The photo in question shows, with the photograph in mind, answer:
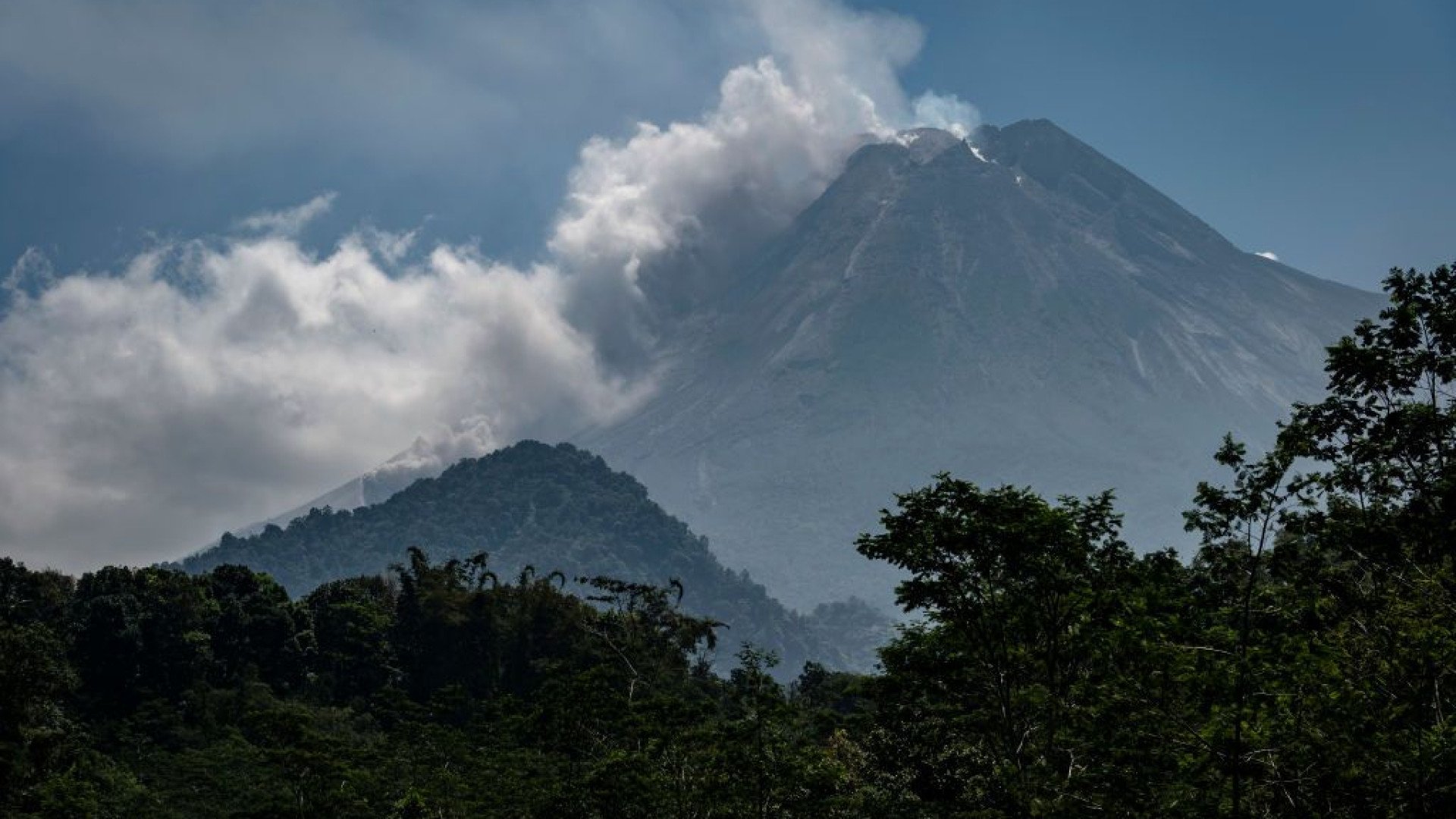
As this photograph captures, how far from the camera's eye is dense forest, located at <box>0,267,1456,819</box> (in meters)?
16.8

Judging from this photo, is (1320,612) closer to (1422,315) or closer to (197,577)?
(1422,315)

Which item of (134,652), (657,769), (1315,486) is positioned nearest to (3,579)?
(134,652)

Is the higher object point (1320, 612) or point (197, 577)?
point (197, 577)

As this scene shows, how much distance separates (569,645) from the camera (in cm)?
7088

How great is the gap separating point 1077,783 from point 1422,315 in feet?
30.8

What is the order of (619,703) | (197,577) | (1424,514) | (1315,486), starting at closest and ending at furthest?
(1424,514)
(1315,486)
(619,703)
(197,577)

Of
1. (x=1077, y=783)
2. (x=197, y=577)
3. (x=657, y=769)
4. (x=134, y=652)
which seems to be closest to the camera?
(x=1077, y=783)

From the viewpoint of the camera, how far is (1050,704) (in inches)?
823

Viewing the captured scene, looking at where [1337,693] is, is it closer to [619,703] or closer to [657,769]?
[657,769]

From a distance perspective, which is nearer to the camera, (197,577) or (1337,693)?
(1337,693)

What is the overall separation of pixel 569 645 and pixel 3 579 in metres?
30.0

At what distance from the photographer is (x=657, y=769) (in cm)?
3459

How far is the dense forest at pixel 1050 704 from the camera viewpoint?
16.8 m

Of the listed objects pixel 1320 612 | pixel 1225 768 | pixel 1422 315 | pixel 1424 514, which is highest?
pixel 1422 315
